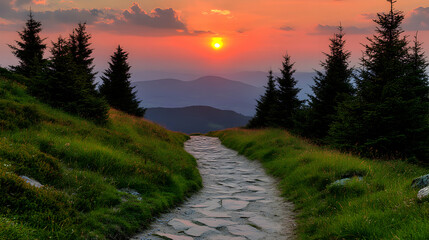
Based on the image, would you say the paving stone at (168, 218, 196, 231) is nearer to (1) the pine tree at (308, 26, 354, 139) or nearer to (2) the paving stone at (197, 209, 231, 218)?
(2) the paving stone at (197, 209, 231, 218)

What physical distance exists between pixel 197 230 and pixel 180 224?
550 mm

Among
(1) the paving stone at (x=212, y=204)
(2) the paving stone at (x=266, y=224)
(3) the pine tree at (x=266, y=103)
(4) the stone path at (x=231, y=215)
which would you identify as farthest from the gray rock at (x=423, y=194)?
(3) the pine tree at (x=266, y=103)

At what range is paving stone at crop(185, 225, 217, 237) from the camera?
523 centimetres

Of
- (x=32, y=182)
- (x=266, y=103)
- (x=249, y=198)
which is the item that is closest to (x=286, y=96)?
(x=266, y=103)

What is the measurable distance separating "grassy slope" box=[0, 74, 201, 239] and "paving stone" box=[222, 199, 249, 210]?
1445 millimetres

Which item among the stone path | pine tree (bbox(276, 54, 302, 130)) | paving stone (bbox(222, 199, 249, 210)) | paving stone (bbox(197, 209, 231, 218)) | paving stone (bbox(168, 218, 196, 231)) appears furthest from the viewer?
pine tree (bbox(276, 54, 302, 130))

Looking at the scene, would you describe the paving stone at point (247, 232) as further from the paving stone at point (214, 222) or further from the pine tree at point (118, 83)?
the pine tree at point (118, 83)

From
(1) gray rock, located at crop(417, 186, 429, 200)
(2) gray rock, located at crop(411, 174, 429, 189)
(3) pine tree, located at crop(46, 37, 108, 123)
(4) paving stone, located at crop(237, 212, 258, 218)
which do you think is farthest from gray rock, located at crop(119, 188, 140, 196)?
(3) pine tree, located at crop(46, 37, 108, 123)

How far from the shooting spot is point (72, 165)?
22.3 feet

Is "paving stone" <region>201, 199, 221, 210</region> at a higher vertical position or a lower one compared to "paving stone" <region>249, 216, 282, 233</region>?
lower

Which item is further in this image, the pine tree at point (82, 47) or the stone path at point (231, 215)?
the pine tree at point (82, 47)

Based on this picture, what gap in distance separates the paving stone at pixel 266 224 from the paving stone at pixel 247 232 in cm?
26

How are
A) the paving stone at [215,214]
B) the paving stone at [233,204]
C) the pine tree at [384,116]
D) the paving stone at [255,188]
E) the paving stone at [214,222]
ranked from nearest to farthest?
the paving stone at [214,222] < the paving stone at [215,214] < the paving stone at [233,204] < the paving stone at [255,188] < the pine tree at [384,116]

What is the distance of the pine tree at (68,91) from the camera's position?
1293 centimetres
